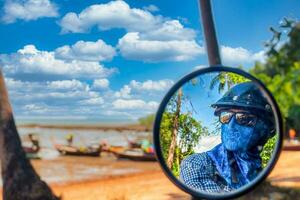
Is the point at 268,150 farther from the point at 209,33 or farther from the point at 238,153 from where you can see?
the point at 209,33

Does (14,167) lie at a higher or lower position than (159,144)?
lower

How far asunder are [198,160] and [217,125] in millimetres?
115

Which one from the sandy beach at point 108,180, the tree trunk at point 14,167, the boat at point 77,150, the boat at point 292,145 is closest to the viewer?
the boat at point 292,145

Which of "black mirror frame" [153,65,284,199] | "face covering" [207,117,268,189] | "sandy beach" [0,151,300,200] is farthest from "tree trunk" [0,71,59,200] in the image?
"face covering" [207,117,268,189]

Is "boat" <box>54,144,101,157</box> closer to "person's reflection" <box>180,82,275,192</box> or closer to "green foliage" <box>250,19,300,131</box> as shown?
"green foliage" <box>250,19,300,131</box>

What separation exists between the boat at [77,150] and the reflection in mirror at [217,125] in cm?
154

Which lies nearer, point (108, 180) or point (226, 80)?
point (226, 80)

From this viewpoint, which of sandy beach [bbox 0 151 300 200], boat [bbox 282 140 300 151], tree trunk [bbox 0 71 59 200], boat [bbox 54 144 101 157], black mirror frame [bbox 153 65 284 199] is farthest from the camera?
boat [bbox 54 144 101 157]

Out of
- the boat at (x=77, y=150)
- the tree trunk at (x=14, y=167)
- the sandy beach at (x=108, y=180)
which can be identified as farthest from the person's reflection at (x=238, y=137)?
the boat at (x=77, y=150)

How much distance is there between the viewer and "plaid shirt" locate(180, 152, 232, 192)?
139 centimetres

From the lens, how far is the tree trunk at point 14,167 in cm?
239

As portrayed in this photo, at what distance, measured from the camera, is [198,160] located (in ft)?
4.53

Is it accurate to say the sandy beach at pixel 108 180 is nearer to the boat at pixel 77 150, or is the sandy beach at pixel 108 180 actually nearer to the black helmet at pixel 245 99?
the boat at pixel 77 150

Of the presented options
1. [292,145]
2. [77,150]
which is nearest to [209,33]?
[292,145]
